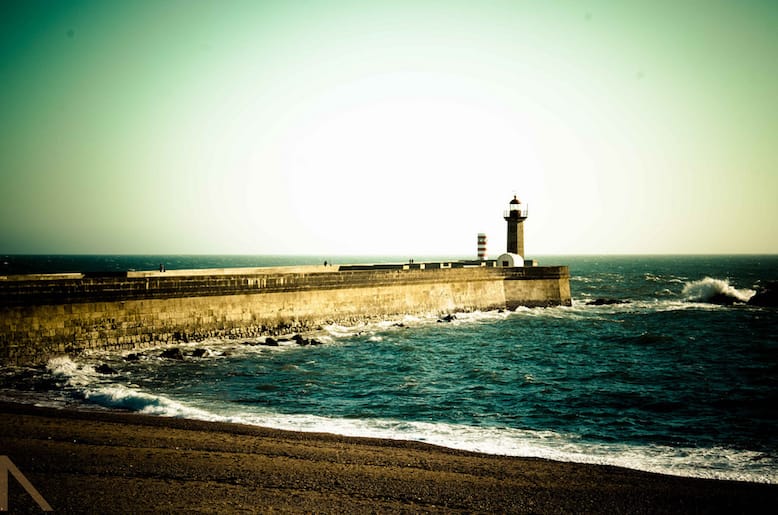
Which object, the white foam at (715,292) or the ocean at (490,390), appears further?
the white foam at (715,292)

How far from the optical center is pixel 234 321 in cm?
2186

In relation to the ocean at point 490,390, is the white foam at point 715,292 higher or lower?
higher

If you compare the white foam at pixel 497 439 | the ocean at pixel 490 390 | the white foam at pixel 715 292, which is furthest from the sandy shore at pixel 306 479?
the white foam at pixel 715 292

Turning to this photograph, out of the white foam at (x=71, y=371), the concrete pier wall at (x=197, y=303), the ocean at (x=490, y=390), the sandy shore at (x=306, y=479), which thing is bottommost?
the ocean at (x=490, y=390)

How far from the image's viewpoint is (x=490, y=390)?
48.6 feet

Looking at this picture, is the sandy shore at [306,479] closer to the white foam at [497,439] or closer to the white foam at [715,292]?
the white foam at [497,439]

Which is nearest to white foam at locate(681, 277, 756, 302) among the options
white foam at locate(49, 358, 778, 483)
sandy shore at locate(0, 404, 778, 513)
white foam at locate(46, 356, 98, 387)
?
white foam at locate(49, 358, 778, 483)

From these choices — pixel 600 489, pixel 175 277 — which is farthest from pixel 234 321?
pixel 600 489

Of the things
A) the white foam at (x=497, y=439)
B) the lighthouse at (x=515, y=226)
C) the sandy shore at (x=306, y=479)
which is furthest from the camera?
the lighthouse at (x=515, y=226)

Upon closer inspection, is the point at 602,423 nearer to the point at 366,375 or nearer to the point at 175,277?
the point at 366,375

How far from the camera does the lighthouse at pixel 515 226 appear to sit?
3762cm

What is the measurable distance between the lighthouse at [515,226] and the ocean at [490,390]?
42.1 feet

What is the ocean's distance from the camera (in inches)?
402

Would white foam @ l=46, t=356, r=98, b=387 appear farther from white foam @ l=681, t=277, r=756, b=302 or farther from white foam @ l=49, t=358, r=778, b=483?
white foam @ l=681, t=277, r=756, b=302
